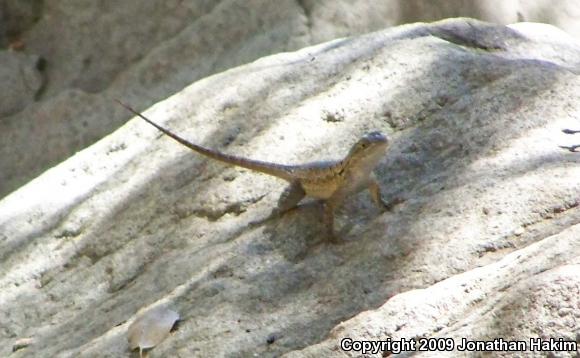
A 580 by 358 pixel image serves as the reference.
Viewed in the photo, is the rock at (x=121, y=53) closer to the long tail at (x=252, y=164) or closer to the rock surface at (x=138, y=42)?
the rock surface at (x=138, y=42)

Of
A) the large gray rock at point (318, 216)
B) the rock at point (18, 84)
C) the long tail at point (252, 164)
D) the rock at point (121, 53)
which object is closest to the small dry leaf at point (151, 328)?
the large gray rock at point (318, 216)

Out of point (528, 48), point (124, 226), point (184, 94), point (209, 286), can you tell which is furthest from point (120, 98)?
point (209, 286)

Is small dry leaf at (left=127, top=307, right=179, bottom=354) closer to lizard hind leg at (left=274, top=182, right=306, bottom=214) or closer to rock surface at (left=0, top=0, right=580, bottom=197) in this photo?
lizard hind leg at (left=274, top=182, right=306, bottom=214)

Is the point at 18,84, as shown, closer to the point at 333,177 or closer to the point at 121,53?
the point at 121,53

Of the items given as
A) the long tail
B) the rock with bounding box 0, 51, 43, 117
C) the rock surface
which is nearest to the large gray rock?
the long tail

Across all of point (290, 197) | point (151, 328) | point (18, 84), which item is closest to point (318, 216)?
point (290, 197)
